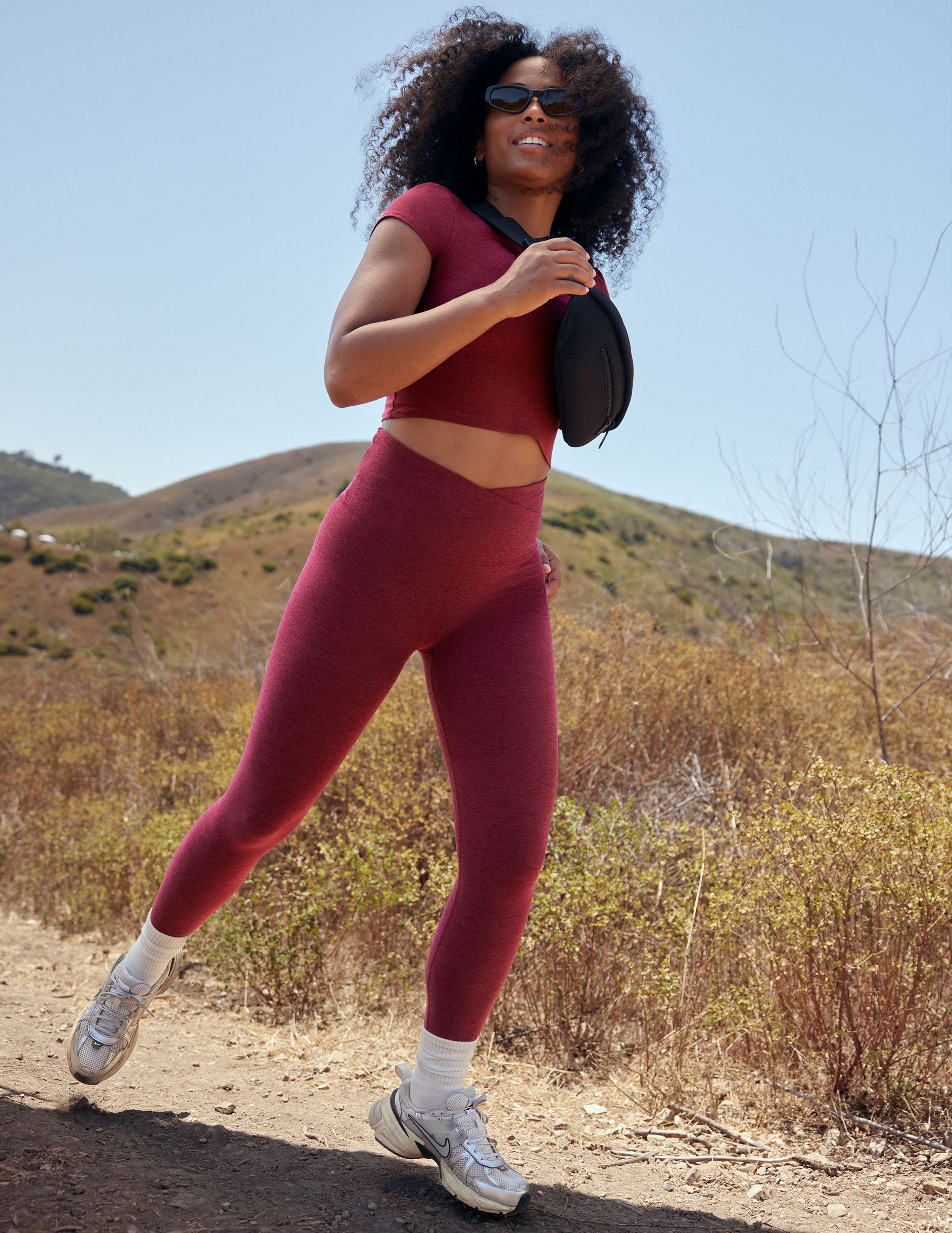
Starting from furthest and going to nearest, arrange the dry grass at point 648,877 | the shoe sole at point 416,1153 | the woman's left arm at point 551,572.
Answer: the dry grass at point 648,877
the woman's left arm at point 551,572
the shoe sole at point 416,1153

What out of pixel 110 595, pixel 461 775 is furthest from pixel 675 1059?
pixel 110 595

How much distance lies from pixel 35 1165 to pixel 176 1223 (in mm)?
290

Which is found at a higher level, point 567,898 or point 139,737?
point 567,898

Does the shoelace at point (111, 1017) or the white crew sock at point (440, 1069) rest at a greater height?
the white crew sock at point (440, 1069)

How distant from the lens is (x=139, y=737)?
6.80 meters

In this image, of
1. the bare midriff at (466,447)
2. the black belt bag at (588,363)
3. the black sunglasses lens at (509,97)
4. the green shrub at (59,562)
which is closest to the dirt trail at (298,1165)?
the bare midriff at (466,447)

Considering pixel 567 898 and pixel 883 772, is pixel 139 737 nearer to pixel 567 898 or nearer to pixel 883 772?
pixel 567 898

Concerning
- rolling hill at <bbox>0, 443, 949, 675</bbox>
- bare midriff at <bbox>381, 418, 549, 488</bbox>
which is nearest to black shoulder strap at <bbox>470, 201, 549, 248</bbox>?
bare midriff at <bbox>381, 418, 549, 488</bbox>

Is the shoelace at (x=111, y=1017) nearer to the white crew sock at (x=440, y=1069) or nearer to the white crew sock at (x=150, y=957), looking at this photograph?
the white crew sock at (x=150, y=957)

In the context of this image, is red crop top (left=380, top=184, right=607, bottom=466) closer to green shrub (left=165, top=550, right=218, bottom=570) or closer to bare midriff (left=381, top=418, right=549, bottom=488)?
bare midriff (left=381, top=418, right=549, bottom=488)

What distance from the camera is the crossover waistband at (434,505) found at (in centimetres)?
153

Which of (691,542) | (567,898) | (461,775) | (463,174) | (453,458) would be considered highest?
(691,542)

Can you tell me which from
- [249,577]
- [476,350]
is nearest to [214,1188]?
[476,350]

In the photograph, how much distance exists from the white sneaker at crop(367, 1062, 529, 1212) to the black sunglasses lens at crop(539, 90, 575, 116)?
1753mm
